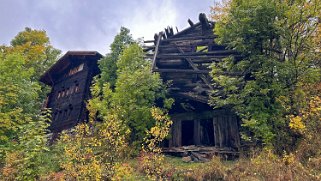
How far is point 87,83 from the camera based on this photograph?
2795cm

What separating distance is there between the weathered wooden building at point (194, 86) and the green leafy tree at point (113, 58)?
3.23m

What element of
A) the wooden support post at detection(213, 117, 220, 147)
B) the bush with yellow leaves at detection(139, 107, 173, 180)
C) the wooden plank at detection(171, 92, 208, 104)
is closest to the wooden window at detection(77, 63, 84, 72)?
the wooden plank at detection(171, 92, 208, 104)

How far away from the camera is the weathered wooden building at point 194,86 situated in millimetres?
18531

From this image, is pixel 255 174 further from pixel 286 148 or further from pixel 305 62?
pixel 305 62

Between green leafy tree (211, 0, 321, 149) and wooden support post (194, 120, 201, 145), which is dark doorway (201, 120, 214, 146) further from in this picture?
green leafy tree (211, 0, 321, 149)

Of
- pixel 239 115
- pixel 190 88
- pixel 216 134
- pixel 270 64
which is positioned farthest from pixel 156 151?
pixel 190 88

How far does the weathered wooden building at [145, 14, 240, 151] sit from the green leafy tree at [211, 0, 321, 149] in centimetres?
177

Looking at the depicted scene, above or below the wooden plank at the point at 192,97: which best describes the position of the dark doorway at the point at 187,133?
below

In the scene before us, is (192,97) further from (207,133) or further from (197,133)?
(207,133)

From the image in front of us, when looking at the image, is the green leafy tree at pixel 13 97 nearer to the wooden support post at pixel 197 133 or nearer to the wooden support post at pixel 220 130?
the wooden support post at pixel 197 133

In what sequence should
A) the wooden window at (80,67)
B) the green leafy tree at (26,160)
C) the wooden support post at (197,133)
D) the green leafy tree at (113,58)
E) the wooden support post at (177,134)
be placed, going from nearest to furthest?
the green leafy tree at (26,160), the wooden support post at (197,133), the wooden support post at (177,134), the green leafy tree at (113,58), the wooden window at (80,67)

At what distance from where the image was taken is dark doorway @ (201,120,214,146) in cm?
1970

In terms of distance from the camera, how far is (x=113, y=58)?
24984 millimetres

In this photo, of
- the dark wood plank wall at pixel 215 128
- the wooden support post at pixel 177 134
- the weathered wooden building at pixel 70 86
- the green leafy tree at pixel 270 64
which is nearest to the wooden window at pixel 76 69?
the weathered wooden building at pixel 70 86
